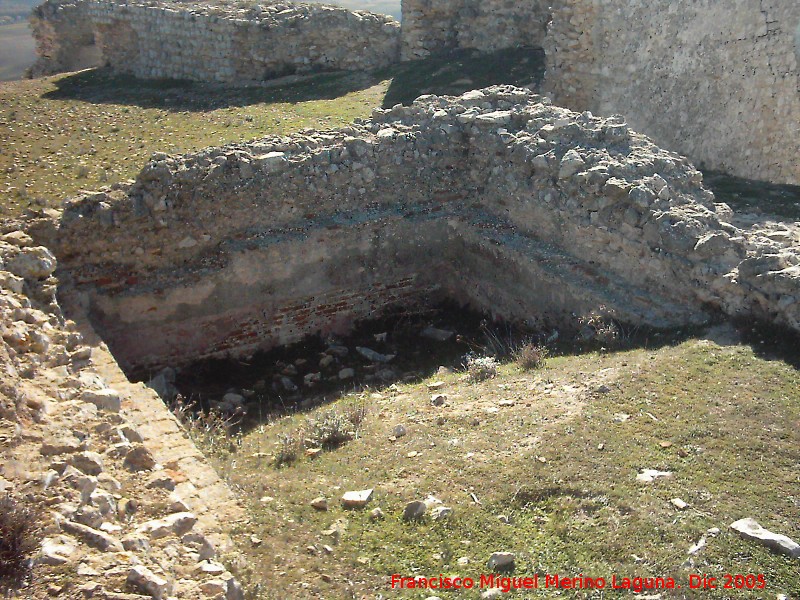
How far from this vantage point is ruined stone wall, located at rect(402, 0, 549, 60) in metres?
15.3

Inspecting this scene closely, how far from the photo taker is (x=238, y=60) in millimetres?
16484

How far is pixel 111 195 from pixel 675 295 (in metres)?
5.55

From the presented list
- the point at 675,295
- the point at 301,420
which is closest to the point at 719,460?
the point at 675,295

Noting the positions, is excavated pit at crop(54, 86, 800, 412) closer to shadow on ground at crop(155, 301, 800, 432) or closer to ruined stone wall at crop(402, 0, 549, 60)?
shadow on ground at crop(155, 301, 800, 432)

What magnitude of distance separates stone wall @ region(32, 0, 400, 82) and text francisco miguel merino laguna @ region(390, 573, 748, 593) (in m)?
13.6

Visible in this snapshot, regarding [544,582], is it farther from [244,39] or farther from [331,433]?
[244,39]

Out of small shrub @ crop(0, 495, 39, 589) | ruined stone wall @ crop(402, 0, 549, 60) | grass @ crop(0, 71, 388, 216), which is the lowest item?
grass @ crop(0, 71, 388, 216)

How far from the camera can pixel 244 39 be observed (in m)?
16.3

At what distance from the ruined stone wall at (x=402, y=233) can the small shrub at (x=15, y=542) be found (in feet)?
15.6

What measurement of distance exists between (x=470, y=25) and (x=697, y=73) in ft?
16.7

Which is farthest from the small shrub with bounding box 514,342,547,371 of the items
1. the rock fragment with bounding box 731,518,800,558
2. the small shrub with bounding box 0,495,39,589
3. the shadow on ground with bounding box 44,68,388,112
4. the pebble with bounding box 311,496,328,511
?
the shadow on ground with bounding box 44,68,388,112

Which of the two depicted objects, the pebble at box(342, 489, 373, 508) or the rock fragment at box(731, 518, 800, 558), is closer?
the rock fragment at box(731, 518, 800, 558)

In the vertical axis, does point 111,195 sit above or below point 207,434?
above

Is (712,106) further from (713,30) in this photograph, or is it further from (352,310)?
(352,310)
